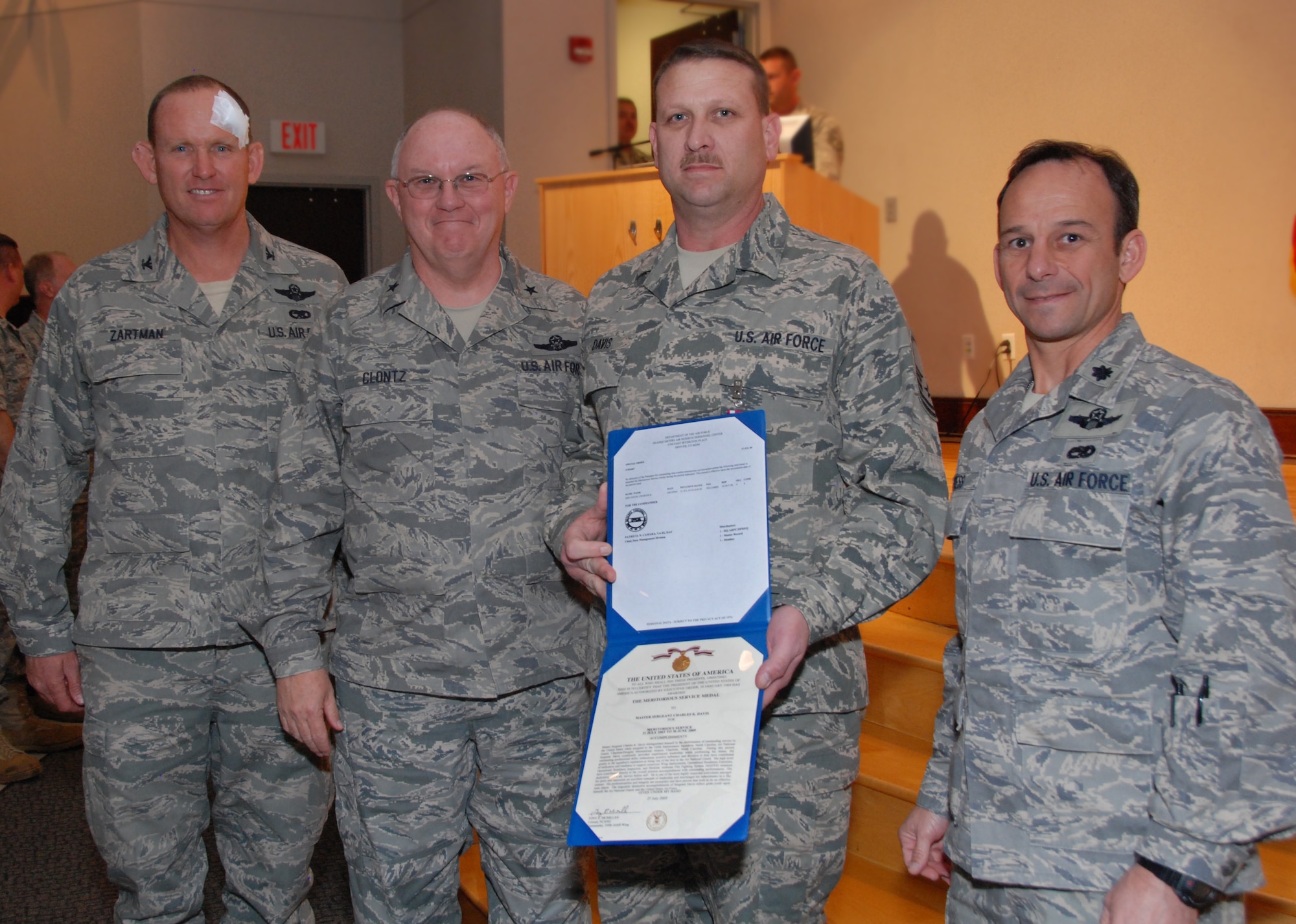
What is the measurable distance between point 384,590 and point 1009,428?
1.02m

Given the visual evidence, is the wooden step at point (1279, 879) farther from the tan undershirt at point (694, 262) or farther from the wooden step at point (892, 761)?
the tan undershirt at point (694, 262)

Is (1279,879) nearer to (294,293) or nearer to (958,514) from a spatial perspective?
(958,514)

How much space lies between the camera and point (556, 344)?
5.83 ft

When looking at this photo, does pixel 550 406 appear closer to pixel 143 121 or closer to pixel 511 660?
pixel 511 660

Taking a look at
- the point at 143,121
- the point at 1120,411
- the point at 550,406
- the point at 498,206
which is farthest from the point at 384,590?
the point at 143,121

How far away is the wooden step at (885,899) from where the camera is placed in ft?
7.39

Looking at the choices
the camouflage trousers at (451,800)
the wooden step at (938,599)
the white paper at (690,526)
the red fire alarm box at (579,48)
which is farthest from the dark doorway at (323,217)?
the white paper at (690,526)

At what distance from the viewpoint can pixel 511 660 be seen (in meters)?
1.66

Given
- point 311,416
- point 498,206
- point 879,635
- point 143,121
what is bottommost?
point 879,635

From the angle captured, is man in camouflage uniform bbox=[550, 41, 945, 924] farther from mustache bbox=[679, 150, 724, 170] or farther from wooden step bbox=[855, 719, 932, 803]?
wooden step bbox=[855, 719, 932, 803]

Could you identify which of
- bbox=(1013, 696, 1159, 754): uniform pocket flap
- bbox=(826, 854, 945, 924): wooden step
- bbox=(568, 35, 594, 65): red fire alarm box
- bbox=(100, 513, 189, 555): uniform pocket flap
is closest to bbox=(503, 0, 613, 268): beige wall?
bbox=(568, 35, 594, 65): red fire alarm box

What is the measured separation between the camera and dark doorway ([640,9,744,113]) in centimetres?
721

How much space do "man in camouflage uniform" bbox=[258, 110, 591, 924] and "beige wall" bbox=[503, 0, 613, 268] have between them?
4.58 meters

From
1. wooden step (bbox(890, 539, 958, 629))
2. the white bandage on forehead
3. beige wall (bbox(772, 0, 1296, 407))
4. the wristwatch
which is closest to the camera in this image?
the wristwatch
